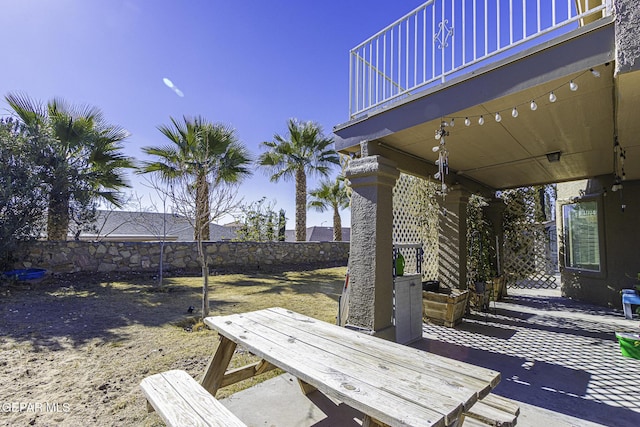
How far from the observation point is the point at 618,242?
5.26m

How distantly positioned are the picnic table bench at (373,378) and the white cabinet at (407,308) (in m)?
1.50

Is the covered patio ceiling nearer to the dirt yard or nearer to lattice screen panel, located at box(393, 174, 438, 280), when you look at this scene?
lattice screen panel, located at box(393, 174, 438, 280)

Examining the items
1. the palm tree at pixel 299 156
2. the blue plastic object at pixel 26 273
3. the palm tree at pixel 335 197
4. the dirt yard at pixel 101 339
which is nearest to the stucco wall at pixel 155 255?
the blue plastic object at pixel 26 273

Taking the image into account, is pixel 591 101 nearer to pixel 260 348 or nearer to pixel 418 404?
pixel 418 404

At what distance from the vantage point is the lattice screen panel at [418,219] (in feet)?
15.7

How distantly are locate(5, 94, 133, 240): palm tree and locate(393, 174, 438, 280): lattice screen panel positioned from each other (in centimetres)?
778

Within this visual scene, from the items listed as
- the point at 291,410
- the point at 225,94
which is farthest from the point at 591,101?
the point at 225,94

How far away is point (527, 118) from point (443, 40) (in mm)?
1091

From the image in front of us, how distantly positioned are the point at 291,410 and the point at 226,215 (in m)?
4.07

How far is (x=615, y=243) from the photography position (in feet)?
17.4

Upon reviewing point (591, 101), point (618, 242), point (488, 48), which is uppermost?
point (488, 48)

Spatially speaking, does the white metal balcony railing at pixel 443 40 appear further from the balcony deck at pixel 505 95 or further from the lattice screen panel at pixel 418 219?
the lattice screen panel at pixel 418 219

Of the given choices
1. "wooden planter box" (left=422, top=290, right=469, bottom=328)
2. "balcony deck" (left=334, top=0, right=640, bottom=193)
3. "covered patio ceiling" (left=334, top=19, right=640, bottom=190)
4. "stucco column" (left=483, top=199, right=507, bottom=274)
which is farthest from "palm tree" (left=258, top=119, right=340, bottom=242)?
"wooden planter box" (left=422, top=290, right=469, bottom=328)

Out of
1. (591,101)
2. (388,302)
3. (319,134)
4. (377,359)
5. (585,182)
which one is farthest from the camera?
(319,134)
